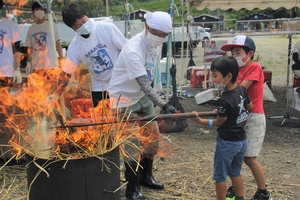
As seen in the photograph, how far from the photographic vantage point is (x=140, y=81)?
3004 millimetres

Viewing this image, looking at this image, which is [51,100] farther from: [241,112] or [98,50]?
[241,112]

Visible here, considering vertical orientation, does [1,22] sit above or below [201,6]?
below

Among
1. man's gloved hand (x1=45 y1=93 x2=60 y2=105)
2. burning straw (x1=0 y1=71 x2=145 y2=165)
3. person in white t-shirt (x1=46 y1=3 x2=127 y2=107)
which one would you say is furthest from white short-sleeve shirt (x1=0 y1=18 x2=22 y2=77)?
man's gloved hand (x1=45 y1=93 x2=60 y2=105)

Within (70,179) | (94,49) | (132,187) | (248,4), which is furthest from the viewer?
(248,4)

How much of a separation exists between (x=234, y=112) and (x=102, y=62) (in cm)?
166

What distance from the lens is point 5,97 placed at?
3234 millimetres

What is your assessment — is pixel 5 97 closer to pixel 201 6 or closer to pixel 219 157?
pixel 219 157

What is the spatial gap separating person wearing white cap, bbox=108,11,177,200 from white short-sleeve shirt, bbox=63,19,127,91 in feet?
1.45

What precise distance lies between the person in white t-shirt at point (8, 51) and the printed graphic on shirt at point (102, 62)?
66.2 inches

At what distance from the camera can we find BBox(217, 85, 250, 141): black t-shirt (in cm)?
278

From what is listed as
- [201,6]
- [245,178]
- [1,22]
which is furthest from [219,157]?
[201,6]

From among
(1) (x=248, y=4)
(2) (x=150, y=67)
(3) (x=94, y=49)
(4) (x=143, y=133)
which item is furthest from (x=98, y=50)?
(1) (x=248, y=4)

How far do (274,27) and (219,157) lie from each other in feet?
184

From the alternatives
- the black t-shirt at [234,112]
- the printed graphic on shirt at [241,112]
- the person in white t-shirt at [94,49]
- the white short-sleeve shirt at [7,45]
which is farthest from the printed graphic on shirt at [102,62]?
the white short-sleeve shirt at [7,45]
